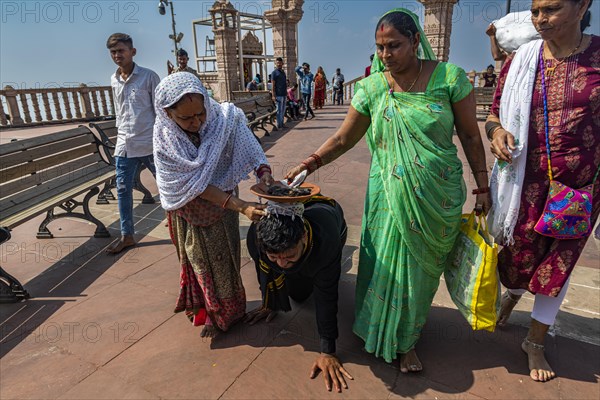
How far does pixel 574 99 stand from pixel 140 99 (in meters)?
3.31

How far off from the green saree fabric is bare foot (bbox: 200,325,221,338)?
91 cm

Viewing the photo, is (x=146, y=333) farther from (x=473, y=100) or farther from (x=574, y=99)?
(x=574, y=99)

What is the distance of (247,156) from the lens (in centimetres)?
217

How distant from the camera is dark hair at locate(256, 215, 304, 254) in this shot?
67.1 inches

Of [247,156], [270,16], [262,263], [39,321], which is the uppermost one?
[270,16]

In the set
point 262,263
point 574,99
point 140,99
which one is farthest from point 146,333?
point 574,99

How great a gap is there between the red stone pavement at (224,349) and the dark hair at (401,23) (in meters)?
1.67

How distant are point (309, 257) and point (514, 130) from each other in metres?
1.15

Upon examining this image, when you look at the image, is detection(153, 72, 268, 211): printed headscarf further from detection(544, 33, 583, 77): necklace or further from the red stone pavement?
detection(544, 33, 583, 77): necklace

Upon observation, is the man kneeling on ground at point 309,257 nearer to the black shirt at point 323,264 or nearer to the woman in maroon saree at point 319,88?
the black shirt at point 323,264

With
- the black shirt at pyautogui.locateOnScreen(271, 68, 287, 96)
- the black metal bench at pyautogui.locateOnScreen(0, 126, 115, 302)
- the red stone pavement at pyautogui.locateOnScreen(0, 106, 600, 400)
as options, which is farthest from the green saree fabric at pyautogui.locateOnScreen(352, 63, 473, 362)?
the black shirt at pyautogui.locateOnScreen(271, 68, 287, 96)

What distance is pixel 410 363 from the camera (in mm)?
2010

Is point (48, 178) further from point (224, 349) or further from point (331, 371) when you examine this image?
point (331, 371)

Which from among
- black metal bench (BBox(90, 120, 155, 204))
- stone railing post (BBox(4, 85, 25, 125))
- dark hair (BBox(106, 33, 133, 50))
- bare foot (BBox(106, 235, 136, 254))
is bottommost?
bare foot (BBox(106, 235, 136, 254))
